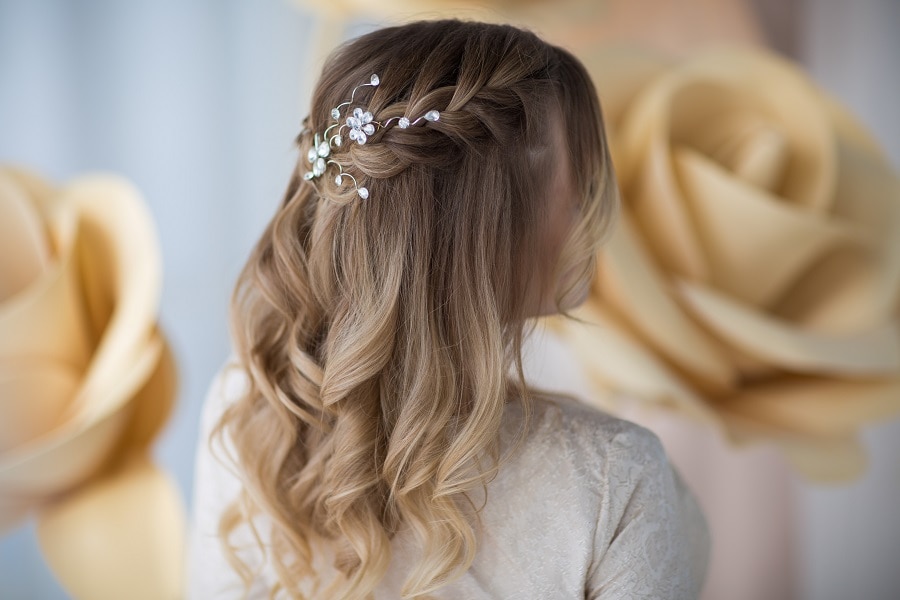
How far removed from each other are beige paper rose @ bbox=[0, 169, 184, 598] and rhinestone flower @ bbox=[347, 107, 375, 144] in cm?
35

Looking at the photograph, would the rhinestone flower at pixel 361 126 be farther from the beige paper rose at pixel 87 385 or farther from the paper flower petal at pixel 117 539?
the paper flower petal at pixel 117 539

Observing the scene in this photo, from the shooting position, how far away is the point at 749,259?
2.70 feet

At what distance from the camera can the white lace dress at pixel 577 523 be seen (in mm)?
624

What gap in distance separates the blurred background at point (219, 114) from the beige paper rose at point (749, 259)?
6.1 inches

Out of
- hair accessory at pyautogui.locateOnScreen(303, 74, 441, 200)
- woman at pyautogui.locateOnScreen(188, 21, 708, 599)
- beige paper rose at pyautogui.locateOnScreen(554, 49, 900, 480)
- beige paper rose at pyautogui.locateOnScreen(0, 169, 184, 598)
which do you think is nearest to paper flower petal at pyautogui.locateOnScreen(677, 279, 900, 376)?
beige paper rose at pyautogui.locateOnScreen(554, 49, 900, 480)

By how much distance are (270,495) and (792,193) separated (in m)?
0.67

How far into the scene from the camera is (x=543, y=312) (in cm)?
70

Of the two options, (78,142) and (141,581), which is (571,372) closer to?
(141,581)

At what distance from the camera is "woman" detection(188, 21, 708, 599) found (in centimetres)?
60

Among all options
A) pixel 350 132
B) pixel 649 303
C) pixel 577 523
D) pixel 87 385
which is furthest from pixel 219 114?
pixel 577 523

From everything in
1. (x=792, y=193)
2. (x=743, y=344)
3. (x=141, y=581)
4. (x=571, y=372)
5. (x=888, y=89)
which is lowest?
(x=141, y=581)

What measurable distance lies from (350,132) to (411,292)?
0.14m

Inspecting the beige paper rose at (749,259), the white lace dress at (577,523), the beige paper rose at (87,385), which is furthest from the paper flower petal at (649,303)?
the beige paper rose at (87,385)

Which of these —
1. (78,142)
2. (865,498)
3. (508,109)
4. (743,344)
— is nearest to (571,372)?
(743,344)
